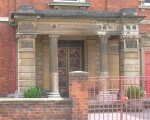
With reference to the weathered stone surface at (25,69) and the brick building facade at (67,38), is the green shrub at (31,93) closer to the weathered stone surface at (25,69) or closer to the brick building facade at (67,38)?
the brick building facade at (67,38)

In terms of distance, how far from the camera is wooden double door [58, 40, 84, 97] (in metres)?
19.5

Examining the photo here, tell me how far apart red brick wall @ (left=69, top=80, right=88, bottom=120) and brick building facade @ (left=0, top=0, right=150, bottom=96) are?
556cm

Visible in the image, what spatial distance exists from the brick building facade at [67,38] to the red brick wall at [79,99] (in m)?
5.56

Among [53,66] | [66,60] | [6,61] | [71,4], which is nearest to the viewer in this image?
[53,66]

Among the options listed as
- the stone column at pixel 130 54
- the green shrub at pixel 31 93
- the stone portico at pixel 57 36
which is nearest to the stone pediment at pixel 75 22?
the stone portico at pixel 57 36

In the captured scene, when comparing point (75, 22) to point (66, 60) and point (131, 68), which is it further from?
point (131, 68)

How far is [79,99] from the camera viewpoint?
11539 millimetres

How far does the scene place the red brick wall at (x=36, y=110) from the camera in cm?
1153

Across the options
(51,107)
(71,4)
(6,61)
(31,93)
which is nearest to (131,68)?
(71,4)

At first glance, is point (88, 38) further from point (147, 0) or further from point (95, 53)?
point (147, 0)

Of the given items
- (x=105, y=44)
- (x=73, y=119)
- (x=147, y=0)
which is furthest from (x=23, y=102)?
(x=147, y=0)

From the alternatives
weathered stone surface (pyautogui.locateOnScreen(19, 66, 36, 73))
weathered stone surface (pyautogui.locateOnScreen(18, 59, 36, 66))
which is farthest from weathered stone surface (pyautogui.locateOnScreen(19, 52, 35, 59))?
weathered stone surface (pyautogui.locateOnScreen(19, 66, 36, 73))

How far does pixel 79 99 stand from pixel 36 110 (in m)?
1.22

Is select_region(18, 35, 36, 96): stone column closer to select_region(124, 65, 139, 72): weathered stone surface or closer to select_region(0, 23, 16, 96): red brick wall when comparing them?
select_region(0, 23, 16, 96): red brick wall
